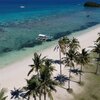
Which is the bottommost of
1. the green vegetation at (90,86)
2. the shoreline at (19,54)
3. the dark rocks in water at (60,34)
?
the green vegetation at (90,86)

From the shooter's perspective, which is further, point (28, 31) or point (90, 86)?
point (28, 31)

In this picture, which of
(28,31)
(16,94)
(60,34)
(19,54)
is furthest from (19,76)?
(28,31)

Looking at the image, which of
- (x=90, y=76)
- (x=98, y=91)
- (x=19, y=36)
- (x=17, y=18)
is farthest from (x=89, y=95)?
(x=17, y=18)

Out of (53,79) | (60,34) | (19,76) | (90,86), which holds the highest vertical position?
(60,34)

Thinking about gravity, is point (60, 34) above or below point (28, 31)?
below

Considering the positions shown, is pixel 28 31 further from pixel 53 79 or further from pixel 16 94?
pixel 16 94

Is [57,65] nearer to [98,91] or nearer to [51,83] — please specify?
[98,91]

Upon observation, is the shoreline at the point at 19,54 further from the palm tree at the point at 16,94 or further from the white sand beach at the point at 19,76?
the palm tree at the point at 16,94

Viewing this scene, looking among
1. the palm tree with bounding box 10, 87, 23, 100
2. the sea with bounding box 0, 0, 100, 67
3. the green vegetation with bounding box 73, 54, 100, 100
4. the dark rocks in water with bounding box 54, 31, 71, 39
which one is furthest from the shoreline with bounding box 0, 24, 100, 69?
the green vegetation with bounding box 73, 54, 100, 100

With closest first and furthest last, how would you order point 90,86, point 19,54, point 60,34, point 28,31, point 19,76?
point 90,86
point 19,76
point 19,54
point 60,34
point 28,31

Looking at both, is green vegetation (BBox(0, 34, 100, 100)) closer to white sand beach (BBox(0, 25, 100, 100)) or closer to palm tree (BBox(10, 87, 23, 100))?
palm tree (BBox(10, 87, 23, 100))

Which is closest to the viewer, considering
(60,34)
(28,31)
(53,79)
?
(53,79)

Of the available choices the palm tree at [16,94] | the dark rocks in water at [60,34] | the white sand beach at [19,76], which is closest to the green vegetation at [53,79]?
the palm tree at [16,94]
